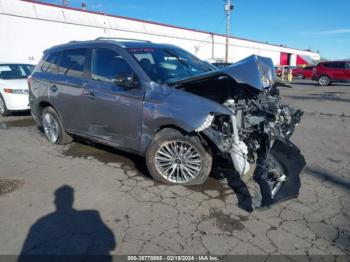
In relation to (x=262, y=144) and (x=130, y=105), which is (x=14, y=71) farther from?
(x=262, y=144)

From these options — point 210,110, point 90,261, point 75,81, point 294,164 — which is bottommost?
point 90,261

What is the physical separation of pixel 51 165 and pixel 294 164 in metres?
3.77

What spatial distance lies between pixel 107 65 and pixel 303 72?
33.6m

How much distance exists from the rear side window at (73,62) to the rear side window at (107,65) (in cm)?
33

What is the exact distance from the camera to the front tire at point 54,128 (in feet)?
18.9

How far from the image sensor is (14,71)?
927 centimetres

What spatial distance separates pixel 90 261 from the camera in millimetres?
2666

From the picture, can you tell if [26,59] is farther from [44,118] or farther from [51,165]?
[51,165]

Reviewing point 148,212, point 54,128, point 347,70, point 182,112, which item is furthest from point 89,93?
point 347,70

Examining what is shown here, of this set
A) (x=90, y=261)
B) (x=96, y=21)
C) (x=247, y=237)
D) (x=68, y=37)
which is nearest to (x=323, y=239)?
(x=247, y=237)

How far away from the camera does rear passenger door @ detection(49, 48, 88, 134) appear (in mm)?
4991

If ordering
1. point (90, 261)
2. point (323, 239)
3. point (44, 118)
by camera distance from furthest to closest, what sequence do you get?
point (44, 118), point (323, 239), point (90, 261)

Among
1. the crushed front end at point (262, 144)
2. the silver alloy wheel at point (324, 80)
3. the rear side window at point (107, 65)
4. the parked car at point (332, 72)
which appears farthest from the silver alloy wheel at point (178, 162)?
the silver alloy wheel at point (324, 80)

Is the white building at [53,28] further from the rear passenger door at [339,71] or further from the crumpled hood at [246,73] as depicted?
the crumpled hood at [246,73]
